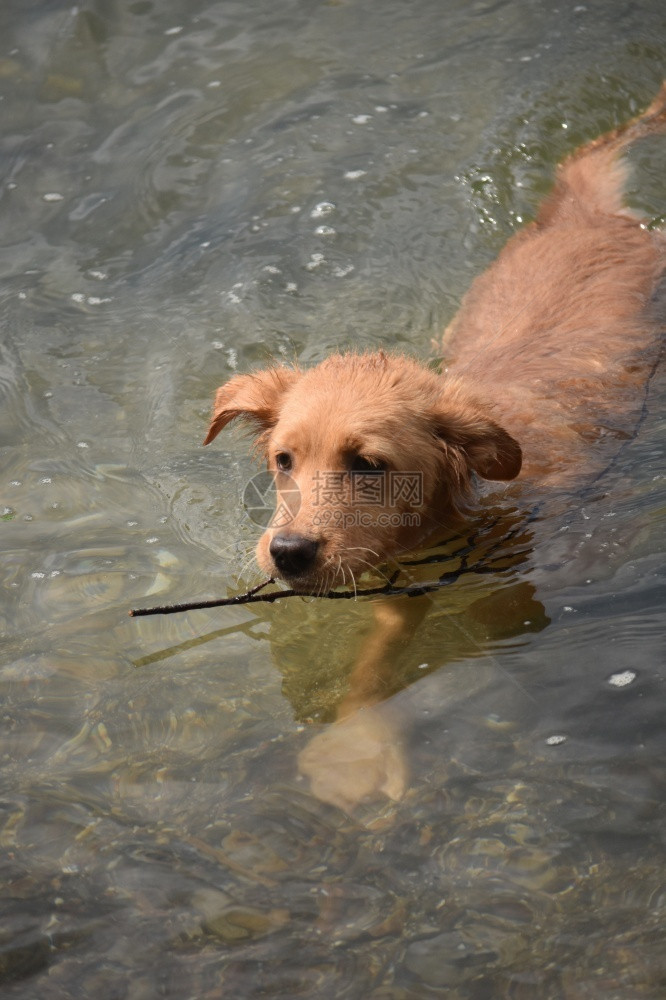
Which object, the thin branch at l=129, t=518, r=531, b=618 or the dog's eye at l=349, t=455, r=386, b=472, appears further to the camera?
the thin branch at l=129, t=518, r=531, b=618

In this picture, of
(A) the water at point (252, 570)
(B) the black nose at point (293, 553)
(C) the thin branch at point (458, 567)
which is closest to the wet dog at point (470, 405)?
(B) the black nose at point (293, 553)

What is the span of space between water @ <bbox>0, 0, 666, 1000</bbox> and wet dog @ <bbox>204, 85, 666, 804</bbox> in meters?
0.33

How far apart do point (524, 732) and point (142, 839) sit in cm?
152

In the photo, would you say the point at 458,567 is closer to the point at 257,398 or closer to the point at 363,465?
the point at 363,465

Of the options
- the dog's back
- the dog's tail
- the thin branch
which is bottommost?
the thin branch

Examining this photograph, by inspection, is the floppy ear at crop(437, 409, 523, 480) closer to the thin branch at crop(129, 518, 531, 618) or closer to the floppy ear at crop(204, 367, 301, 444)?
the thin branch at crop(129, 518, 531, 618)

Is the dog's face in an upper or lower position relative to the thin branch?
upper

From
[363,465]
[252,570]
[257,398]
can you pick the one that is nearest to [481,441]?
[363,465]

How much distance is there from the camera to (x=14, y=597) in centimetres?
522

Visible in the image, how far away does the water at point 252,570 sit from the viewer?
3535 mm

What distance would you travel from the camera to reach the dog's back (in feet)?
18.1

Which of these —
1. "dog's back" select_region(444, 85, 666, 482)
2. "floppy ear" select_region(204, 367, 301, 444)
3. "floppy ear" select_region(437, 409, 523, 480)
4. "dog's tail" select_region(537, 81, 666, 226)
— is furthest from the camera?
"dog's tail" select_region(537, 81, 666, 226)

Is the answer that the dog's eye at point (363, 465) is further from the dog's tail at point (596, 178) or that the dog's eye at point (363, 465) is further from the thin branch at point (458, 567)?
the dog's tail at point (596, 178)

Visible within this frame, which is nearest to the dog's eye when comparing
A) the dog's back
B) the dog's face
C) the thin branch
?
the dog's face
